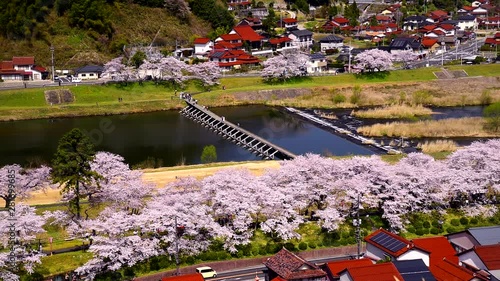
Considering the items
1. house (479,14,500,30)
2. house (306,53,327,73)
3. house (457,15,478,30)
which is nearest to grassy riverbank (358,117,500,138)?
house (306,53,327,73)

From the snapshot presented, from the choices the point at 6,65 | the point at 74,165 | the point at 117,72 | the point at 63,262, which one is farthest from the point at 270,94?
the point at 63,262

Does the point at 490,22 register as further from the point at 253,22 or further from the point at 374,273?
the point at 374,273

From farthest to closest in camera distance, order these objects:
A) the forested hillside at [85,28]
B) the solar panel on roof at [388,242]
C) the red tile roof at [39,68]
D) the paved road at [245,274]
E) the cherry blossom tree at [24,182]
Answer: the forested hillside at [85,28] < the red tile roof at [39,68] < the cherry blossom tree at [24,182] < the paved road at [245,274] < the solar panel on roof at [388,242]

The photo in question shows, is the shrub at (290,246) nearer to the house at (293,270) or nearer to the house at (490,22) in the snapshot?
the house at (293,270)

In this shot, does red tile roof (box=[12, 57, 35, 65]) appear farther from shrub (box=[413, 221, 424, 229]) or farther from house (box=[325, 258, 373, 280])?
house (box=[325, 258, 373, 280])

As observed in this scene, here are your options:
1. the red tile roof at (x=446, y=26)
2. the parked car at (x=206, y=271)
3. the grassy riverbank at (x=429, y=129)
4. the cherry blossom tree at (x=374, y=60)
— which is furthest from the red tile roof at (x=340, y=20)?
the parked car at (x=206, y=271)

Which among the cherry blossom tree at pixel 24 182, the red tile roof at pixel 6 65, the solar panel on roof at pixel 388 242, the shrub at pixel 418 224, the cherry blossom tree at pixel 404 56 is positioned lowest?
the shrub at pixel 418 224
